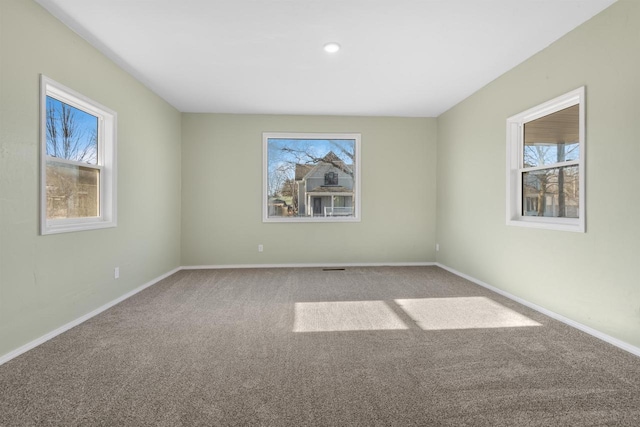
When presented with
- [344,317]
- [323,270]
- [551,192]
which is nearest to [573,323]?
[551,192]

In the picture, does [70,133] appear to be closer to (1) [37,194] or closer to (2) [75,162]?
(2) [75,162]

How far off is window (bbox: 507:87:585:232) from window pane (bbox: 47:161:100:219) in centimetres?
469

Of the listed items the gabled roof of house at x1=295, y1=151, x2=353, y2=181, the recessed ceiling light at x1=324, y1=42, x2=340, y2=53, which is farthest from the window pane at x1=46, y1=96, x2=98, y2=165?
the gabled roof of house at x1=295, y1=151, x2=353, y2=181

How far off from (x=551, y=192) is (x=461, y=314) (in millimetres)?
1618

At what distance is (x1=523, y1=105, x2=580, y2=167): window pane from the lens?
10.4 feet

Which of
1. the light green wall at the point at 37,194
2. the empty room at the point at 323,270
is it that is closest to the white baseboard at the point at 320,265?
the empty room at the point at 323,270

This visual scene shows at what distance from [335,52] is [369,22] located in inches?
24.5

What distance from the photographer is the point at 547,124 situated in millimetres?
3562

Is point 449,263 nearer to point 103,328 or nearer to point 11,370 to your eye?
point 103,328

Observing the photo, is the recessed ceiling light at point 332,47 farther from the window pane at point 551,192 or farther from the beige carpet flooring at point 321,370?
the beige carpet flooring at point 321,370

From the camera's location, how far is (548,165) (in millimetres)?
3521

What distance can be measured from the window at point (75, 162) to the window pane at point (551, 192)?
469cm

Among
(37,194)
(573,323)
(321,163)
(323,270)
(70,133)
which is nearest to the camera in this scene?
(37,194)

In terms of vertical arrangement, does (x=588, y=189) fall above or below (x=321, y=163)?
below
